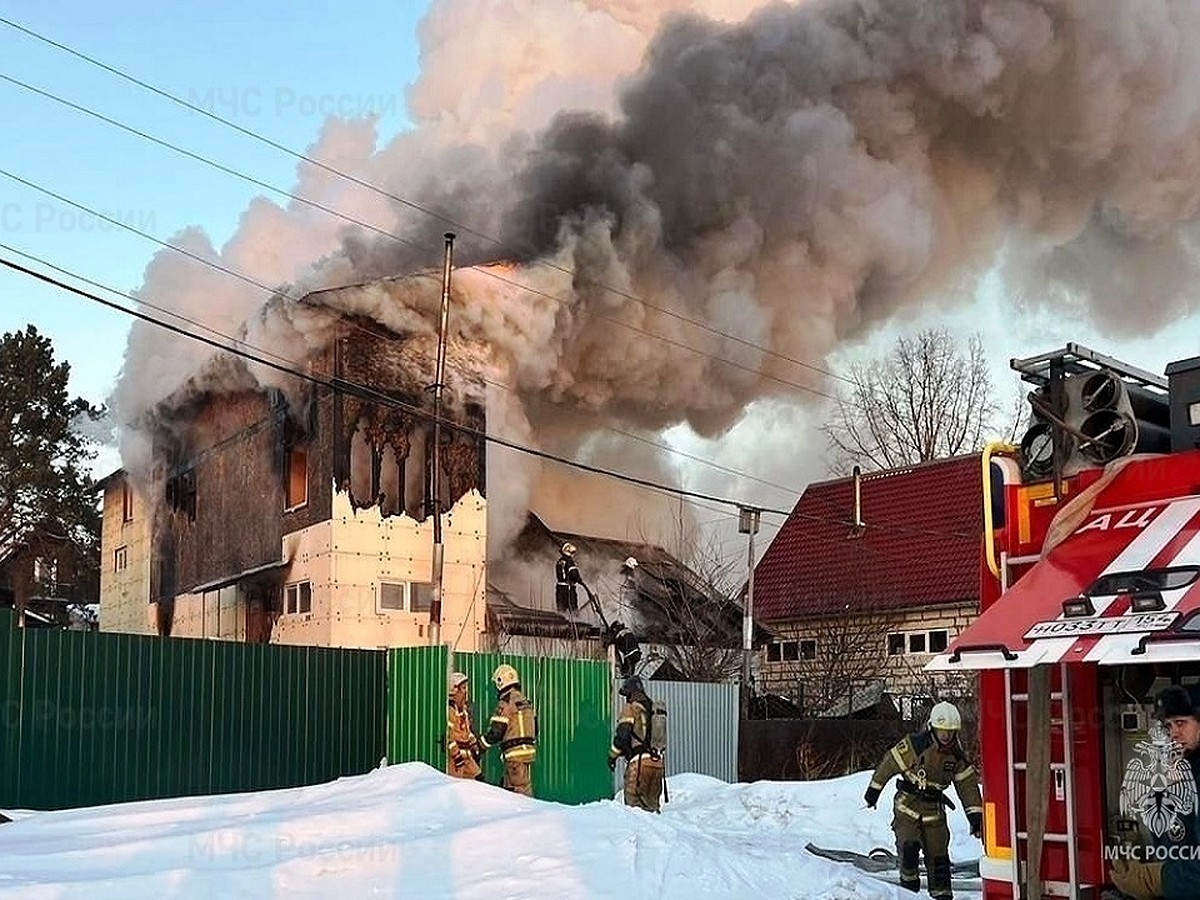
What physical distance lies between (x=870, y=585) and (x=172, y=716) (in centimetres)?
1729

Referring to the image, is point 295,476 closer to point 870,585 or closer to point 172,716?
point 870,585

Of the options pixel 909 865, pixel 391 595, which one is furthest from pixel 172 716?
pixel 391 595

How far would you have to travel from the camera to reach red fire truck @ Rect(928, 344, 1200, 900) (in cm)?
492

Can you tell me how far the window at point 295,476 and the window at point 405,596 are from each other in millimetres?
2268

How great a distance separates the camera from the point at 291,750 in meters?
13.1

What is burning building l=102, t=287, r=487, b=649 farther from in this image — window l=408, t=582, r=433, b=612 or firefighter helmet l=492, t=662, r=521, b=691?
firefighter helmet l=492, t=662, r=521, b=691

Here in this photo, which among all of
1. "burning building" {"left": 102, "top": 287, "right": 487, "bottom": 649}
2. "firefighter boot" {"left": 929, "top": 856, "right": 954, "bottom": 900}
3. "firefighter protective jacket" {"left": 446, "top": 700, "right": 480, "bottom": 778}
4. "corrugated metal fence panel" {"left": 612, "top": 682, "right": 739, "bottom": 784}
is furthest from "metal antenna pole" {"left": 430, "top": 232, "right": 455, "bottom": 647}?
"firefighter boot" {"left": 929, "top": 856, "right": 954, "bottom": 900}

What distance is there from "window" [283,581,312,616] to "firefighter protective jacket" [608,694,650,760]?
1289cm

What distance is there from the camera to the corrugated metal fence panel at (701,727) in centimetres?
1858

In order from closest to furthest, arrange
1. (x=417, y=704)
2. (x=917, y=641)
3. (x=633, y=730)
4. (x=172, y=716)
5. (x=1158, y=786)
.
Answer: (x=1158, y=786) < (x=172, y=716) < (x=633, y=730) < (x=417, y=704) < (x=917, y=641)

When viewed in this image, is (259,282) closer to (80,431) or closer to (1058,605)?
(80,431)

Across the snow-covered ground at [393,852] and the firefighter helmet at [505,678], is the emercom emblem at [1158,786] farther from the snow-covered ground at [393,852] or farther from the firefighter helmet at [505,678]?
the firefighter helmet at [505,678]

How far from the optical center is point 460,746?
44.0 ft

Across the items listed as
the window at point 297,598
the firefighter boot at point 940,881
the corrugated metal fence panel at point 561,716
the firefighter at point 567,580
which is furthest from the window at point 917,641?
the firefighter boot at point 940,881
